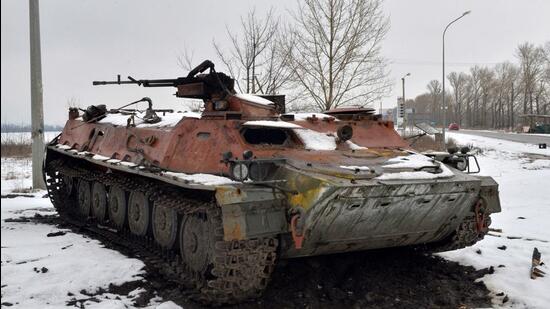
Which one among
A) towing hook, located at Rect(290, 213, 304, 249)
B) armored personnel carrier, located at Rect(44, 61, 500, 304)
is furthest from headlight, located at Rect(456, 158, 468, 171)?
towing hook, located at Rect(290, 213, 304, 249)

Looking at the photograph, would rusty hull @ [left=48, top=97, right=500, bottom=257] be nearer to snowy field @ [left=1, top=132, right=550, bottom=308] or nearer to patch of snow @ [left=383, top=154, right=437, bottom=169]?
patch of snow @ [left=383, top=154, right=437, bottom=169]

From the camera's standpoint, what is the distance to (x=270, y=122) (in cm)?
651

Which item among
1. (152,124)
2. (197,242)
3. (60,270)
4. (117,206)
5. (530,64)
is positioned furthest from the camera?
(530,64)

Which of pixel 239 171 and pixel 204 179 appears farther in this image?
pixel 204 179

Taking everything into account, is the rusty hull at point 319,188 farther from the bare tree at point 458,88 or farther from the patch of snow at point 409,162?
the bare tree at point 458,88

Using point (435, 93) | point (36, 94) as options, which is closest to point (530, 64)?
point (435, 93)

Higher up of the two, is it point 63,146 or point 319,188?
point 63,146

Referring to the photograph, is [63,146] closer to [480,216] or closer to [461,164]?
[461,164]

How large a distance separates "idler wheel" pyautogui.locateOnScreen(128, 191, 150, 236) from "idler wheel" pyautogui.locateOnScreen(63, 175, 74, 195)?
9.36ft

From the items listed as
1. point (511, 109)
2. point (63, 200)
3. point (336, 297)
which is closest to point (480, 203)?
point (336, 297)

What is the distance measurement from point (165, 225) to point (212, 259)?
1.66 metres

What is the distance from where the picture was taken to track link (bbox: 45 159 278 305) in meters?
5.49

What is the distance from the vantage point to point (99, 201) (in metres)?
9.53

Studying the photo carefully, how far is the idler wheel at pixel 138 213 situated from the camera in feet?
25.7
